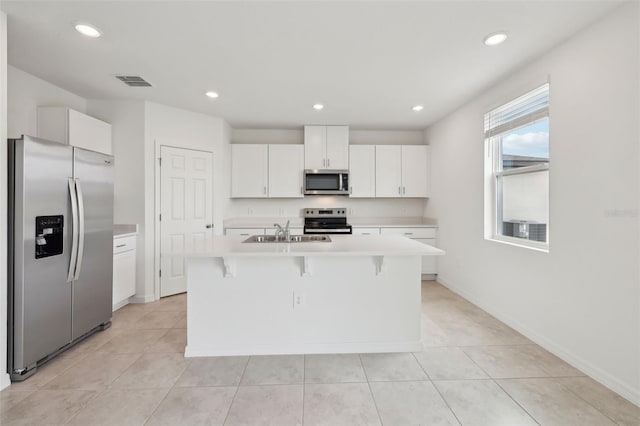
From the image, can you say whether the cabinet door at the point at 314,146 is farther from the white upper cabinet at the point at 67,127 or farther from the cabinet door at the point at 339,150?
the white upper cabinet at the point at 67,127

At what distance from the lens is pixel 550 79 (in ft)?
7.97

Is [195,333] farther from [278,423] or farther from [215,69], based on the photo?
[215,69]

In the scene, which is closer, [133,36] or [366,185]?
[133,36]

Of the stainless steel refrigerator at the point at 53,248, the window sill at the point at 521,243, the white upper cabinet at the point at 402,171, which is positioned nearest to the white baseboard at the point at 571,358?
the window sill at the point at 521,243

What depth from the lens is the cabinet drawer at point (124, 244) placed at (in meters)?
3.26

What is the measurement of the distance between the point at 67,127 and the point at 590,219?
458cm

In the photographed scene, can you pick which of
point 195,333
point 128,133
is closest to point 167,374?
point 195,333

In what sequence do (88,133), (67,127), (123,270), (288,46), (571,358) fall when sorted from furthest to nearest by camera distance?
(123,270) < (88,133) < (67,127) < (288,46) < (571,358)

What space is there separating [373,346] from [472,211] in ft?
→ 6.99

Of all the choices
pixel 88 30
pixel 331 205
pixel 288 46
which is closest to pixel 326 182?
pixel 331 205

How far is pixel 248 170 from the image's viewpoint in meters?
4.78

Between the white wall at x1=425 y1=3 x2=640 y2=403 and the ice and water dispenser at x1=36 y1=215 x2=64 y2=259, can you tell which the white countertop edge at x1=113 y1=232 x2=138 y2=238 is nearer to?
the ice and water dispenser at x1=36 y1=215 x2=64 y2=259

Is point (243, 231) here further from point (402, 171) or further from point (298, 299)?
point (402, 171)

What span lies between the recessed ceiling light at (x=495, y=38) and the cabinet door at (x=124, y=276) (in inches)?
158
